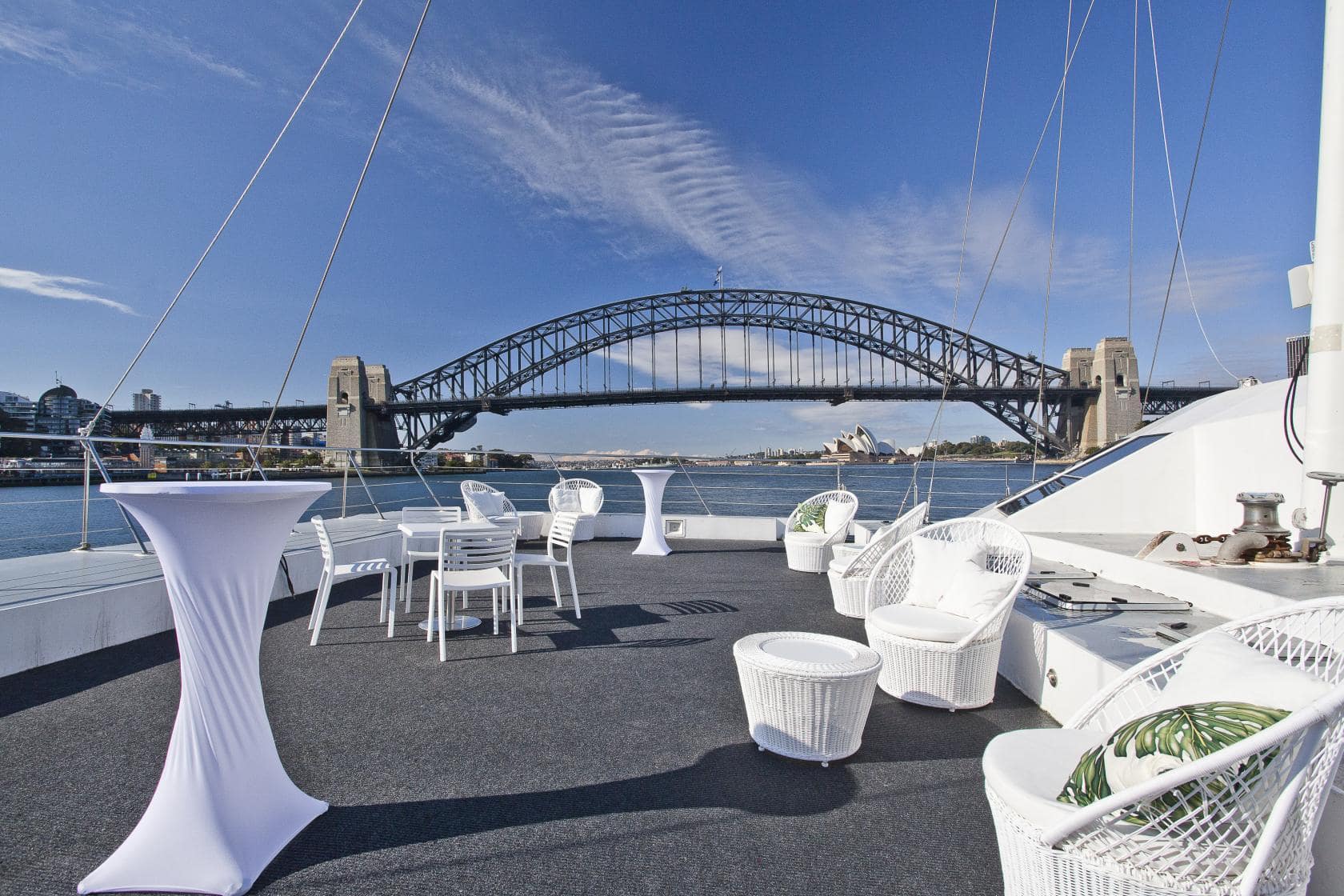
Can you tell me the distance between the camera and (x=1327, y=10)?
318 cm

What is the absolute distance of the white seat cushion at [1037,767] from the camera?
4.14 ft

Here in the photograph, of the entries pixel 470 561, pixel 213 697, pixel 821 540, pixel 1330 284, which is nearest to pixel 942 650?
pixel 470 561

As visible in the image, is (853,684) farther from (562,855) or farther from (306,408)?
(306,408)

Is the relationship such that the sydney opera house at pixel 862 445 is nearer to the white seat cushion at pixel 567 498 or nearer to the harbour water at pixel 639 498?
the harbour water at pixel 639 498

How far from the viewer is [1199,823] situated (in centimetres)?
111

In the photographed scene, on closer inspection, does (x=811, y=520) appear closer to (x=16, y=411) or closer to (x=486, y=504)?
(x=486, y=504)

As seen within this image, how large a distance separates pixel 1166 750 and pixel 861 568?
2.88 metres

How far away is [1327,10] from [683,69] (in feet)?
42.5

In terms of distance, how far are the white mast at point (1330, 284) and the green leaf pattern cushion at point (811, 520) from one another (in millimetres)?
3267

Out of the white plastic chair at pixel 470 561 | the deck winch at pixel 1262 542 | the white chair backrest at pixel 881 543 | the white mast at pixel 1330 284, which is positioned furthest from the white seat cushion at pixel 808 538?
the white mast at pixel 1330 284

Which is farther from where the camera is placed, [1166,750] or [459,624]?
[459,624]

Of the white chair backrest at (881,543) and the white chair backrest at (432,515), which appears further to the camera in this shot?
the white chair backrest at (432,515)

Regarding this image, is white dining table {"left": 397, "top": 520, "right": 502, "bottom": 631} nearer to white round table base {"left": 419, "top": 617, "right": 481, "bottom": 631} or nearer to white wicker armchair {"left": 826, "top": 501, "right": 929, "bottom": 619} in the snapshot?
white round table base {"left": 419, "top": 617, "right": 481, "bottom": 631}

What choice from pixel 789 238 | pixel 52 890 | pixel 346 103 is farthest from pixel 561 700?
pixel 789 238
